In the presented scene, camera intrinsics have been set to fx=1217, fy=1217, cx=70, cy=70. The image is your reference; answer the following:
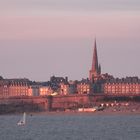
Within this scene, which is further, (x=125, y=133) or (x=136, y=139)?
(x=125, y=133)

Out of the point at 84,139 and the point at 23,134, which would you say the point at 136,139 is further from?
the point at 23,134

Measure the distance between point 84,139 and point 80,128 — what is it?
22.1 m

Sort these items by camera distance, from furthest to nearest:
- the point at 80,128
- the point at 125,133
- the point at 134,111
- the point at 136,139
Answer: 1. the point at 134,111
2. the point at 80,128
3. the point at 125,133
4. the point at 136,139

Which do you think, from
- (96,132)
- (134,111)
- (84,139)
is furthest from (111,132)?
(134,111)

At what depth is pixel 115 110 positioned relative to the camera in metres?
195

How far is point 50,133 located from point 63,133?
1.29 m

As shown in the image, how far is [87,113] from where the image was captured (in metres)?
194

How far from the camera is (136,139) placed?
308ft

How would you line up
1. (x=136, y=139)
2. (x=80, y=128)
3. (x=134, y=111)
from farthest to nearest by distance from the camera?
(x=134, y=111) → (x=80, y=128) → (x=136, y=139)

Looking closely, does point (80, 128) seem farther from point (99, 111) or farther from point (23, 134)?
point (99, 111)

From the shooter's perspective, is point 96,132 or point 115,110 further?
point 115,110

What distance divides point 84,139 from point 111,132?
1121cm

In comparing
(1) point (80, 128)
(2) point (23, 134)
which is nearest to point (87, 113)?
(1) point (80, 128)

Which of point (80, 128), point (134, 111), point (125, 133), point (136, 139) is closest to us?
point (136, 139)
